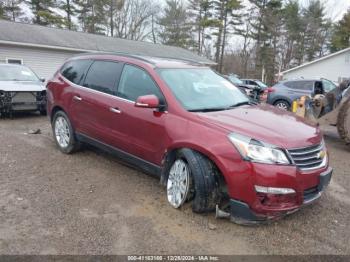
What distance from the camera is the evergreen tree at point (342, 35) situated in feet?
133

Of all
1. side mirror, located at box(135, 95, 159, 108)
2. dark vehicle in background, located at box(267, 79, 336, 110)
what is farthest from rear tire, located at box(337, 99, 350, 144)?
dark vehicle in background, located at box(267, 79, 336, 110)

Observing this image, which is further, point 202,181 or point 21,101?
point 21,101

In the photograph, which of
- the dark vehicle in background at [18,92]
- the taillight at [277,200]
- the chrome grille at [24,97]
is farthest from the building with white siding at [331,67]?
the taillight at [277,200]

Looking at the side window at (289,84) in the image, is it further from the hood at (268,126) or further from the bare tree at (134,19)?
the bare tree at (134,19)

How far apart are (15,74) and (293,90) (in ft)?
33.2

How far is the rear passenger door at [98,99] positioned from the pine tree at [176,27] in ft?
125

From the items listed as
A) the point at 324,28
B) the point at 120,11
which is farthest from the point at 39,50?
the point at 324,28

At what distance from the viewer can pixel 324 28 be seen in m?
43.5

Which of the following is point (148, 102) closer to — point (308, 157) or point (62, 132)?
point (308, 157)

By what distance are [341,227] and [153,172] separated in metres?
2.31

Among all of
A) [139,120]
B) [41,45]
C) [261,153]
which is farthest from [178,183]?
[41,45]

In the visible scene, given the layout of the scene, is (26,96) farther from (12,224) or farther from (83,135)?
(12,224)

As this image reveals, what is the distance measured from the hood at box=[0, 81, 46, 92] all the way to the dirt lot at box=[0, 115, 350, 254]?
463 cm

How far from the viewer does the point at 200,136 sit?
361 centimetres
